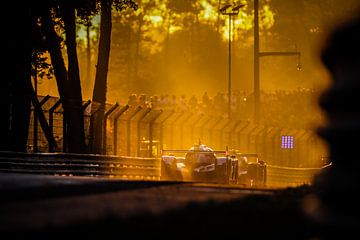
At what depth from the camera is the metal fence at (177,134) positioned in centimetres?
3762

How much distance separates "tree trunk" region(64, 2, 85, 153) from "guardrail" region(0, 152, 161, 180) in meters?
2.07

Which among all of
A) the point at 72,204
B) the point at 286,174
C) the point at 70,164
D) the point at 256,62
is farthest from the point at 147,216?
the point at 256,62

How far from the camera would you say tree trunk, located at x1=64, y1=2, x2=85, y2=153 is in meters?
35.7

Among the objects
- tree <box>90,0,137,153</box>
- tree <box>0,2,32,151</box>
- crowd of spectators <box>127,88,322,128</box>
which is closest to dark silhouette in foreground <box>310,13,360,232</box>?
tree <box>0,2,32,151</box>

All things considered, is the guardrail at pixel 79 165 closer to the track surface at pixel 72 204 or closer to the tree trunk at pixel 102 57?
the tree trunk at pixel 102 57

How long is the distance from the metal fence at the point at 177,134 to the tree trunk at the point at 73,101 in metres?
0.48

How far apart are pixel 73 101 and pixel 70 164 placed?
9.77ft

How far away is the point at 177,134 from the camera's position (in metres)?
46.1

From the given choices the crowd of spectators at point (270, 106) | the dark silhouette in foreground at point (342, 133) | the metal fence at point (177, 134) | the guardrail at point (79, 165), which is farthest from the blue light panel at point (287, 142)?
the dark silhouette in foreground at point (342, 133)

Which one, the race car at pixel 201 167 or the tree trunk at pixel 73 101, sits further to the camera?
the tree trunk at pixel 73 101

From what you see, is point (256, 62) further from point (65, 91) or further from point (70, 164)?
point (70, 164)

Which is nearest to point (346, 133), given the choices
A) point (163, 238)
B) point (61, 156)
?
point (163, 238)

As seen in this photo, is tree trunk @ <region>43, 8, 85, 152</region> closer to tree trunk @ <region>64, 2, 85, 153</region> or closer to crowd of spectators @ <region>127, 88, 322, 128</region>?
tree trunk @ <region>64, 2, 85, 153</region>

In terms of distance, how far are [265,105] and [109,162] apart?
6106cm
